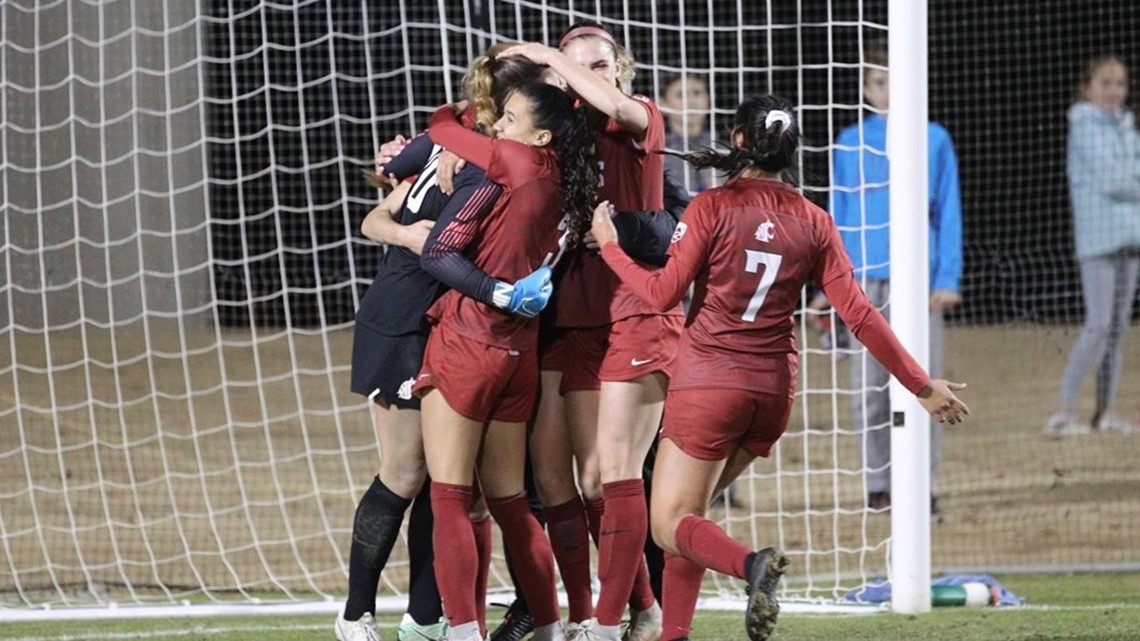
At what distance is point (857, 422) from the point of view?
805cm

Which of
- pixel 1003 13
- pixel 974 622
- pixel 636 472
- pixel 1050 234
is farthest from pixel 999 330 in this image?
pixel 636 472

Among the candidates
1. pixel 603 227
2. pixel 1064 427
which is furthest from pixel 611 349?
pixel 1064 427

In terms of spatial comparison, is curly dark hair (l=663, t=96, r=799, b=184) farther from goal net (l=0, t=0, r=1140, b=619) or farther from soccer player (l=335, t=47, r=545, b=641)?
soccer player (l=335, t=47, r=545, b=641)

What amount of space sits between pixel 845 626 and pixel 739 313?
162cm

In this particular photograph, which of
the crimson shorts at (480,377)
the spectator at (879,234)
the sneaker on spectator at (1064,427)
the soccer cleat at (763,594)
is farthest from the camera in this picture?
the sneaker on spectator at (1064,427)

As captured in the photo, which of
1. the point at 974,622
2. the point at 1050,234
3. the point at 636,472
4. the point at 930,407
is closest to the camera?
the point at 930,407

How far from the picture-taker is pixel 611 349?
4.80m

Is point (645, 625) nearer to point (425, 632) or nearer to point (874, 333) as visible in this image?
point (425, 632)

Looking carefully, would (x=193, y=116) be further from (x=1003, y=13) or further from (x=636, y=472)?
(x=1003, y=13)

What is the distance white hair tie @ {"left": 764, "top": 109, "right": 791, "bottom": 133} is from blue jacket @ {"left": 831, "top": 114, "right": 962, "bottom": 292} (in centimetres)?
239

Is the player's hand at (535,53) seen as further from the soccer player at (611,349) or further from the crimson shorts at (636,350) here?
the crimson shorts at (636,350)

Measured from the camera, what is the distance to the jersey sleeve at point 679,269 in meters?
4.46

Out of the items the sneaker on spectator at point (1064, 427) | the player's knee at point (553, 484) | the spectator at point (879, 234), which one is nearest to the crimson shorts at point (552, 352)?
the player's knee at point (553, 484)

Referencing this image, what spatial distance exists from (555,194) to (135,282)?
218 inches
